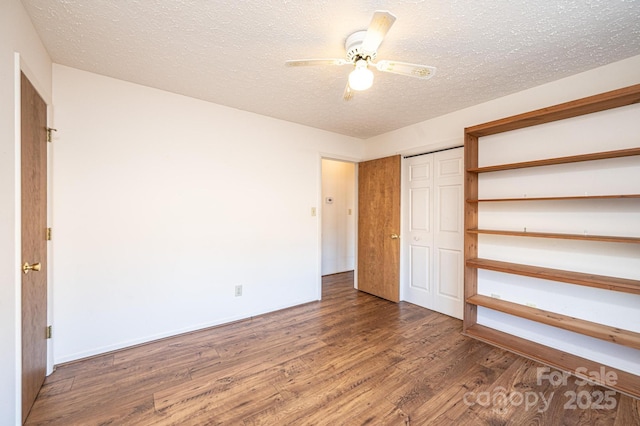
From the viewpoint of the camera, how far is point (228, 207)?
117 inches

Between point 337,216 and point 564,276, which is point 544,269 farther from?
point 337,216

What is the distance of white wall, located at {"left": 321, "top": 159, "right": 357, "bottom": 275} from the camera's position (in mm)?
5293

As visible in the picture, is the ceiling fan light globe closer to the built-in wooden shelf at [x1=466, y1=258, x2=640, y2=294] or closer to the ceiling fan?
the ceiling fan

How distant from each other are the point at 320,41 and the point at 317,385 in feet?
8.35

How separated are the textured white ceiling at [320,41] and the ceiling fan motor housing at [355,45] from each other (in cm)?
4

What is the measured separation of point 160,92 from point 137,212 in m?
1.24

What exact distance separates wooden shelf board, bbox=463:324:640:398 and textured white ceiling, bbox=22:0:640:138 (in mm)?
2483

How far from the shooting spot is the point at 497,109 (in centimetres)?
270

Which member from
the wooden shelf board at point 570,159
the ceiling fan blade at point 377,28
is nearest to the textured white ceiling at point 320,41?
the ceiling fan blade at point 377,28

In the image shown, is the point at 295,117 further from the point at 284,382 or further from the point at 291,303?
the point at 284,382

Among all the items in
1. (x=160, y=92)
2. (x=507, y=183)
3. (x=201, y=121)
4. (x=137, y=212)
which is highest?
(x=160, y=92)

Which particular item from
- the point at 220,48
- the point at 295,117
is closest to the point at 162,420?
the point at 220,48

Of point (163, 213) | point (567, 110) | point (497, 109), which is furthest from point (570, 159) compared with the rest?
point (163, 213)

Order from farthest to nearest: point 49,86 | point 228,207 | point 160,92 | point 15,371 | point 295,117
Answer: point 295,117, point 228,207, point 160,92, point 49,86, point 15,371
